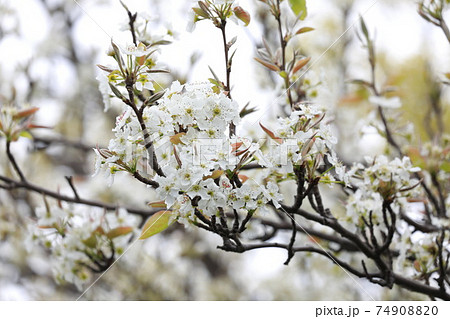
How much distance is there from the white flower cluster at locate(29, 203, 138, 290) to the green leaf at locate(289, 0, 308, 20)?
0.70 m

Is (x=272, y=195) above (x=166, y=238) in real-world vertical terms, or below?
above

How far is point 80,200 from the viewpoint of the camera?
4.47 ft

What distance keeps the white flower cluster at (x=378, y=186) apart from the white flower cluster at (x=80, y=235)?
23.8 inches

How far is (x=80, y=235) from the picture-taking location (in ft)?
4.33

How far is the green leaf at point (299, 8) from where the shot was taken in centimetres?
115

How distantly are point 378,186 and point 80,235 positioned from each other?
2.53 ft

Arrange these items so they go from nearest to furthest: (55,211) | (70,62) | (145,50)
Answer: (145,50) < (55,211) < (70,62)

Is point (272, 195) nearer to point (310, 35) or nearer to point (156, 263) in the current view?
point (156, 263)

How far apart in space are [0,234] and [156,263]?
0.88m

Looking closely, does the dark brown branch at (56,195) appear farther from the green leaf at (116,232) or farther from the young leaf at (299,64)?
the young leaf at (299,64)

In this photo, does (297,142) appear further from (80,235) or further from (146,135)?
(80,235)

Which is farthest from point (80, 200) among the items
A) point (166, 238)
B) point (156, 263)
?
point (166, 238)

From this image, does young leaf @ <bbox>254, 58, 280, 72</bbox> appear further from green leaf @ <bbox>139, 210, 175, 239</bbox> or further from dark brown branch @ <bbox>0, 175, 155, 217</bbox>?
dark brown branch @ <bbox>0, 175, 155, 217</bbox>

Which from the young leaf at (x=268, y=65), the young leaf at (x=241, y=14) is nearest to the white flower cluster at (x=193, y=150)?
the young leaf at (x=241, y=14)
